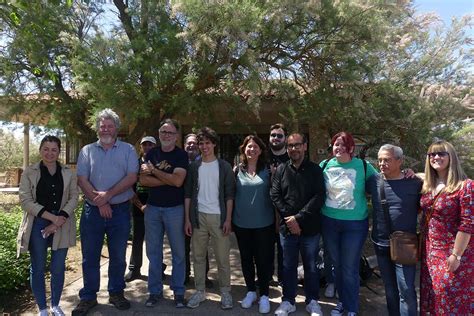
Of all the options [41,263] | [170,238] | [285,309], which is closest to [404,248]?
[285,309]

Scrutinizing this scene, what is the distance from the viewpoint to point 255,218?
3.85 metres

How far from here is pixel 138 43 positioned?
19.5 ft

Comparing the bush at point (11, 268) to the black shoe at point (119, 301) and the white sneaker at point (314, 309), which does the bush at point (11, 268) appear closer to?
the black shoe at point (119, 301)

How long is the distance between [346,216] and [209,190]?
140 cm

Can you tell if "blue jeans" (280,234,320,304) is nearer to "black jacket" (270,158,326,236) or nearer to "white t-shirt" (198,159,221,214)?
"black jacket" (270,158,326,236)

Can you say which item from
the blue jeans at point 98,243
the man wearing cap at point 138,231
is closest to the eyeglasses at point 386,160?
the blue jeans at point 98,243

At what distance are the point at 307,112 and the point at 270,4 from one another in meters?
2.28

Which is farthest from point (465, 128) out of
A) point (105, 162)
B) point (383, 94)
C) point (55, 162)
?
point (55, 162)

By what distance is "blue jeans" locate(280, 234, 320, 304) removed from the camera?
370cm

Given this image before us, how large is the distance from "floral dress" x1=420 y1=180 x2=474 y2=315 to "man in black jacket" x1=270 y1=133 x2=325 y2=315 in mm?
1011

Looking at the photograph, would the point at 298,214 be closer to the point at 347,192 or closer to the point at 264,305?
the point at 347,192

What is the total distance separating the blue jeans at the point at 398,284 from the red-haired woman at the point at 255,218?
3.61 feet

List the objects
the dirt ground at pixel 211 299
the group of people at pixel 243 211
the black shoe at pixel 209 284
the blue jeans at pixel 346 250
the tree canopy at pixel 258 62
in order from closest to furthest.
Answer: the group of people at pixel 243 211 → the blue jeans at pixel 346 250 → the dirt ground at pixel 211 299 → the black shoe at pixel 209 284 → the tree canopy at pixel 258 62

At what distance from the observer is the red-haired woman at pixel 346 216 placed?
357 cm
